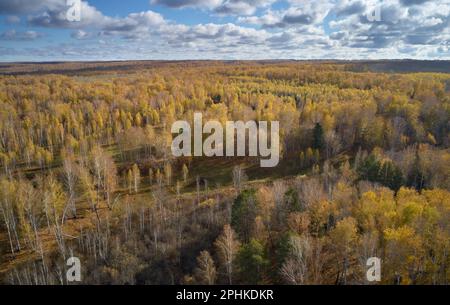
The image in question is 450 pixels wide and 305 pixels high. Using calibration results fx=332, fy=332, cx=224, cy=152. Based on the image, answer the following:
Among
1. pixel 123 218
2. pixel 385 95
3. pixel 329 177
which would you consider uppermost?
pixel 385 95

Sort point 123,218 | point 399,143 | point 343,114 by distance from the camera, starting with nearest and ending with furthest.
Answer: point 123,218, point 399,143, point 343,114

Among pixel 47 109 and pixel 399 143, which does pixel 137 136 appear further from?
pixel 399 143

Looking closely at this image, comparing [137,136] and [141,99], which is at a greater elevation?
[141,99]
